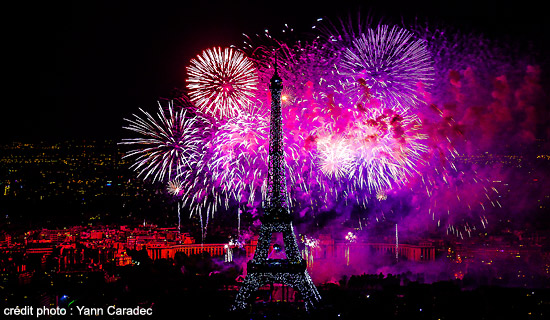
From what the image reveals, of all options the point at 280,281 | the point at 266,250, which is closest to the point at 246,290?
the point at 280,281

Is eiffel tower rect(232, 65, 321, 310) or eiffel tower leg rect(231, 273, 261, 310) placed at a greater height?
eiffel tower rect(232, 65, 321, 310)

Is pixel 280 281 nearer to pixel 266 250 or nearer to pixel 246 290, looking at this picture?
pixel 266 250

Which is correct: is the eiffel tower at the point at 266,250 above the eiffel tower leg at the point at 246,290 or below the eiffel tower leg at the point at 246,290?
above

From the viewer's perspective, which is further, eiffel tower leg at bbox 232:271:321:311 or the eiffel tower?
the eiffel tower

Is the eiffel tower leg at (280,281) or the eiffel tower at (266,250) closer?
the eiffel tower leg at (280,281)

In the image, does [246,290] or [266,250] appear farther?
[266,250]

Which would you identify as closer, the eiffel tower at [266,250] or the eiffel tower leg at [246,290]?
the eiffel tower leg at [246,290]

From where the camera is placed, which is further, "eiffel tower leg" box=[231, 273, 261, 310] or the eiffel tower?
the eiffel tower

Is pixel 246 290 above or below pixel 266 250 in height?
below

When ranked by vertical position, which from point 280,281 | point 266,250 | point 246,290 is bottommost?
point 246,290
